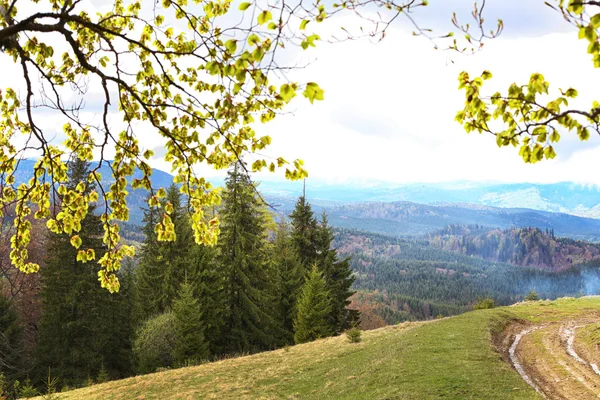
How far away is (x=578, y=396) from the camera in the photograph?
1032cm

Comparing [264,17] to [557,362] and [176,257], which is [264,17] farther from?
[176,257]

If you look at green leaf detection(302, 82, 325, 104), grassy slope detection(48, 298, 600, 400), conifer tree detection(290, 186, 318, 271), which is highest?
green leaf detection(302, 82, 325, 104)

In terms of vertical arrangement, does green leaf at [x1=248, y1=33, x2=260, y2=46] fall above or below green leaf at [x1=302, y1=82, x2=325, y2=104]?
above

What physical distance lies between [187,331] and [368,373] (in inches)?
596

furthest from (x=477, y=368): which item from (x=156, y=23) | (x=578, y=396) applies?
(x=156, y=23)

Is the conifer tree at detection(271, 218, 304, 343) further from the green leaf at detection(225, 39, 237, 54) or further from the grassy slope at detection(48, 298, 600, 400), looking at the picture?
the green leaf at detection(225, 39, 237, 54)

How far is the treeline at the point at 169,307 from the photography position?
2511 cm

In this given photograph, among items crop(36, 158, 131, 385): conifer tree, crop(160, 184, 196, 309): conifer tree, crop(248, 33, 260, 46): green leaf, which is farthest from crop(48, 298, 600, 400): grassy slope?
crop(36, 158, 131, 385): conifer tree

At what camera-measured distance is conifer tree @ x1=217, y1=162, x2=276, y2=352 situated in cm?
2933

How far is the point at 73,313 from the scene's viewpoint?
91.3ft

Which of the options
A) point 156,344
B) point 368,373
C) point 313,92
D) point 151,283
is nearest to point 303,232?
point 151,283

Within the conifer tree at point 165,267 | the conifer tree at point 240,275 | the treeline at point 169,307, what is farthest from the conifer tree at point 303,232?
the conifer tree at point 165,267

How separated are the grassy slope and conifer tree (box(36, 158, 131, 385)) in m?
12.1

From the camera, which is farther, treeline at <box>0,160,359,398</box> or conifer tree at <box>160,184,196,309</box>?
conifer tree at <box>160,184,196,309</box>
